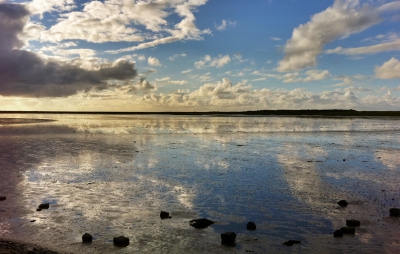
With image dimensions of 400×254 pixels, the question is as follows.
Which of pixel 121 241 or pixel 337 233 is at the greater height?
pixel 337 233

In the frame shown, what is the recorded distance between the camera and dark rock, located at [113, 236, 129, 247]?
10.0 m

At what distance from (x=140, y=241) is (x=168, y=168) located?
1244cm

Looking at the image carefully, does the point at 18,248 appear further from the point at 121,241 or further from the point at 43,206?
the point at 43,206

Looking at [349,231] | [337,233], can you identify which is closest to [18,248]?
[337,233]

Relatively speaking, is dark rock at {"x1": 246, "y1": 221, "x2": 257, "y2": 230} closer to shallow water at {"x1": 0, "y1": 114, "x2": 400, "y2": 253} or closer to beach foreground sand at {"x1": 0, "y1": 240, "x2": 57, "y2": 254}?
shallow water at {"x1": 0, "y1": 114, "x2": 400, "y2": 253}

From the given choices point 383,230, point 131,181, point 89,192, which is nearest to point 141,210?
point 89,192

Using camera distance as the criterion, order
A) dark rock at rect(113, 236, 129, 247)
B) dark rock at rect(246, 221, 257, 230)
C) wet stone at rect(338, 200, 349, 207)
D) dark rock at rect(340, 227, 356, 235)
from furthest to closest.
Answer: wet stone at rect(338, 200, 349, 207), dark rock at rect(246, 221, 257, 230), dark rock at rect(340, 227, 356, 235), dark rock at rect(113, 236, 129, 247)

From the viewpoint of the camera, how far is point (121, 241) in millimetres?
10023

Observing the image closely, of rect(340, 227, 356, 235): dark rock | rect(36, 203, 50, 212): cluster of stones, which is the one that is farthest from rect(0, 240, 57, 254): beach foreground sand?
rect(340, 227, 356, 235): dark rock

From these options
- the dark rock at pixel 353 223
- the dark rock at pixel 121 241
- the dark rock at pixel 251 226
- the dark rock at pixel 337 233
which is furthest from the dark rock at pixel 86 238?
the dark rock at pixel 353 223

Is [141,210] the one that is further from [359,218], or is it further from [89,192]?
[359,218]

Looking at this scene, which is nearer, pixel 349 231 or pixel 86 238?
pixel 86 238

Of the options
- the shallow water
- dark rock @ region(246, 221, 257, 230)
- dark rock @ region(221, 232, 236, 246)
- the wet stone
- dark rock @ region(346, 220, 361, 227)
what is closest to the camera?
dark rock @ region(221, 232, 236, 246)

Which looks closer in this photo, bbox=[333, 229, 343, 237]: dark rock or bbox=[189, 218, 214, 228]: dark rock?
bbox=[333, 229, 343, 237]: dark rock
